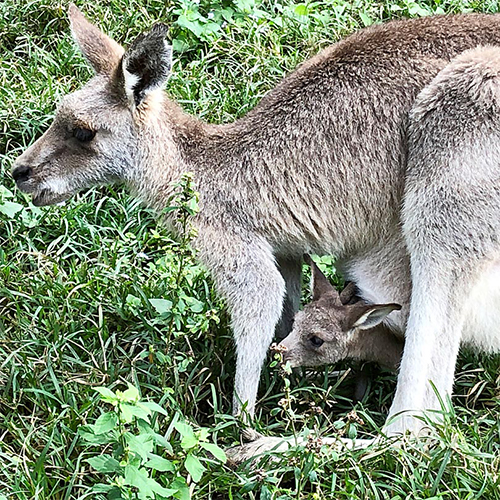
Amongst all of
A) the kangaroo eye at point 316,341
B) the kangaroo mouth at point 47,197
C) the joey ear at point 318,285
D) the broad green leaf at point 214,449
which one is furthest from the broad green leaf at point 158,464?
the kangaroo mouth at point 47,197

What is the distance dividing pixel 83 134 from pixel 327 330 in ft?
4.94

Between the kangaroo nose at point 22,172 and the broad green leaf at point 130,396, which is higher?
the kangaroo nose at point 22,172

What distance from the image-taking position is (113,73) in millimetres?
4906

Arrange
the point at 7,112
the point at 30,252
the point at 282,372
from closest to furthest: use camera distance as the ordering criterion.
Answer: the point at 282,372
the point at 30,252
the point at 7,112

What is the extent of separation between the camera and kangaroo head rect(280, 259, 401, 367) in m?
4.85

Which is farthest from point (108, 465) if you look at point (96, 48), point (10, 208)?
point (10, 208)

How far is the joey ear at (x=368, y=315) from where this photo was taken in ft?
15.7

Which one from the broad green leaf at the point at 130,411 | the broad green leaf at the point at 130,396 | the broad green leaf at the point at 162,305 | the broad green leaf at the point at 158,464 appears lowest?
the broad green leaf at the point at 158,464

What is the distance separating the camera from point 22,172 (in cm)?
504

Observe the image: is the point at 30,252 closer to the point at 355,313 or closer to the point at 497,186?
the point at 355,313

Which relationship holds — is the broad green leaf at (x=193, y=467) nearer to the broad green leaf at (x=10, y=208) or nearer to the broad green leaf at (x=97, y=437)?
the broad green leaf at (x=97, y=437)

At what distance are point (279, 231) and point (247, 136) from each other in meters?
0.50

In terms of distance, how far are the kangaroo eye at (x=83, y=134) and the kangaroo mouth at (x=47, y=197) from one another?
299 millimetres

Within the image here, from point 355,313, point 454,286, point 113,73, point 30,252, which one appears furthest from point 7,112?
point 454,286
